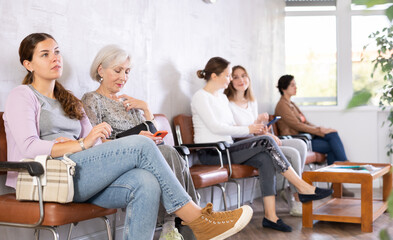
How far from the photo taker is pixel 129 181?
6.91 ft

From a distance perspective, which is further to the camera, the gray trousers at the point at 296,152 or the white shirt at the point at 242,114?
the white shirt at the point at 242,114

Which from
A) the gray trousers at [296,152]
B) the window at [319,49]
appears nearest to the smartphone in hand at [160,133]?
the gray trousers at [296,152]

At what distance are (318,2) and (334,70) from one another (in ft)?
3.04

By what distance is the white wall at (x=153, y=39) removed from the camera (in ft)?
8.52

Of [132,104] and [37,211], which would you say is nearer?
[37,211]

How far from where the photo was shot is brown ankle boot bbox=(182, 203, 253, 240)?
2.20 meters

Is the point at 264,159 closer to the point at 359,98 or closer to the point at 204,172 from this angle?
the point at 204,172

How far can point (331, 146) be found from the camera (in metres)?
5.52

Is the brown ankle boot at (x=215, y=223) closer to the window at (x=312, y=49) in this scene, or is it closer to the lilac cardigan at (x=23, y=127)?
the lilac cardigan at (x=23, y=127)

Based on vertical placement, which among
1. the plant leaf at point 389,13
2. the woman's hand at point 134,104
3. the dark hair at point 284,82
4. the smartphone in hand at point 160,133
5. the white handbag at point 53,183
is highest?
the plant leaf at point 389,13

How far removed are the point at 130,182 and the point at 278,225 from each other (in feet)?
5.91

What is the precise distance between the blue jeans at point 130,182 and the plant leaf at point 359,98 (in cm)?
180

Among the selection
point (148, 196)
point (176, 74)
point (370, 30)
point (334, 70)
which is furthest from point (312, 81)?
point (148, 196)

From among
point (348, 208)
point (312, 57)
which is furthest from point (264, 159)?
point (312, 57)
